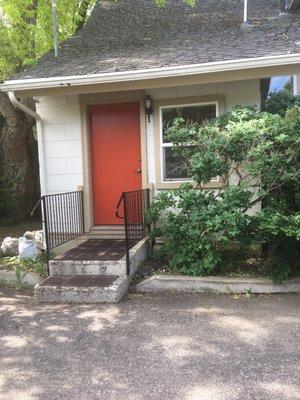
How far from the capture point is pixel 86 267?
19.4 feet

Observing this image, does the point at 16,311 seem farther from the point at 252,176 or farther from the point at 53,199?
the point at 252,176

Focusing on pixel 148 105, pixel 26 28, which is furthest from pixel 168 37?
pixel 26 28

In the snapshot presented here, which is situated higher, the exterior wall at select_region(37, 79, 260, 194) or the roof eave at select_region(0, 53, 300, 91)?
the roof eave at select_region(0, 53, 300, 91)

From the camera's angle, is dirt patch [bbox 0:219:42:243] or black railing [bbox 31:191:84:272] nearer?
black railing [bbox 31:191:84:272]

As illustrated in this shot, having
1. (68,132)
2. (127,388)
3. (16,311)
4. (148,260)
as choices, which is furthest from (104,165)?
(127,388)

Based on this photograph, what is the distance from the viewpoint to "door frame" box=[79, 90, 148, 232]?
23.6 feet

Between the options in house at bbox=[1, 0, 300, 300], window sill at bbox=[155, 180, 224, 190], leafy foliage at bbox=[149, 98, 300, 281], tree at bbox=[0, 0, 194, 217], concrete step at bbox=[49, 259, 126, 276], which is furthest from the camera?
tree at bbox=[0, 0, 194, 217]

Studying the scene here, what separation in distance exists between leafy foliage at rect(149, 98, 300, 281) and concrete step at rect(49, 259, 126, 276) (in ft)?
2.56

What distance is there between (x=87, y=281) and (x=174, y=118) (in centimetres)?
314

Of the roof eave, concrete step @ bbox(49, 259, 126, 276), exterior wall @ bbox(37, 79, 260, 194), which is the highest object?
the roof eave

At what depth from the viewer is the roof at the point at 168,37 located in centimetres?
664

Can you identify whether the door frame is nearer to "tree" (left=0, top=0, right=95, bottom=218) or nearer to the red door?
the red door

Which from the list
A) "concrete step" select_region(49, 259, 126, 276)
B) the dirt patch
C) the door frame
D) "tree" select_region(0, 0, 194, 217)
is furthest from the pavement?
"tree" select_region(0, 0, 194, 217)

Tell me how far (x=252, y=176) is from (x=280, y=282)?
1.45m
